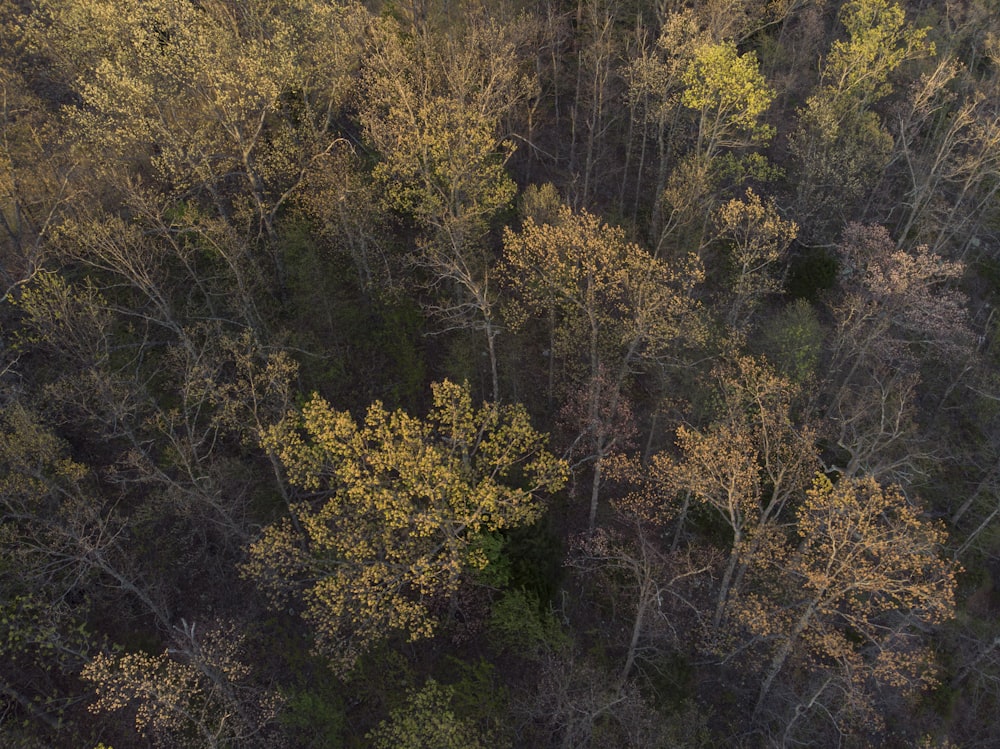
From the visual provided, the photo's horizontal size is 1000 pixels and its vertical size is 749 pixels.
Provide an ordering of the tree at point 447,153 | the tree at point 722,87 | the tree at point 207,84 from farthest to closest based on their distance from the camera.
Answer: the tree at point 722,87
the tree at point 447,153
the tree at point 207,84

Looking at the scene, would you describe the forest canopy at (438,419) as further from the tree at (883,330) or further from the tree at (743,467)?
the tree at (883,330)

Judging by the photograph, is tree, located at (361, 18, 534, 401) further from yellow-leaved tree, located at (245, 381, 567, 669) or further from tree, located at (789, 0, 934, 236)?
tree, located at (789, 0, 934, 236)

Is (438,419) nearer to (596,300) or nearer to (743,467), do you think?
(596,300)

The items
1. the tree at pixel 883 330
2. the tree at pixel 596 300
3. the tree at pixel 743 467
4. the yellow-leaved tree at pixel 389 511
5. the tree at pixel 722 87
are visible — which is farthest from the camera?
the tree at pixel 722 87

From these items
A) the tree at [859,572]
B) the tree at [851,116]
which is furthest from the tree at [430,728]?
the tree at [851,116]

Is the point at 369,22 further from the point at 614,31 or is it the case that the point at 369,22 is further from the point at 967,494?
the point at 967,494

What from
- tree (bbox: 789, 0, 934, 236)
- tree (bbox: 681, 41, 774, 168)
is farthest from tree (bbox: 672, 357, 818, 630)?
tree (bbox: 789, 0, 934, 236)

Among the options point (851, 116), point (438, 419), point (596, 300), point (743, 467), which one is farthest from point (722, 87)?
point (438, 419)

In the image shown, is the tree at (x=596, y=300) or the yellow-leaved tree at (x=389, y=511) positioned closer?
the yellow-leaved tree at (x=389, y=511)

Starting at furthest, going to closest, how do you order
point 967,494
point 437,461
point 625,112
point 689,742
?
1. point 625,112
2. point 967,494
3. point 689,742
4. point 437,461

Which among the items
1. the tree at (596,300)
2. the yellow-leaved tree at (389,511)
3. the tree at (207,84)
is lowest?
the yellow-leaved tree at (389,511)

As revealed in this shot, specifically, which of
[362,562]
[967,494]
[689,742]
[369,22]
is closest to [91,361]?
[362,562]
